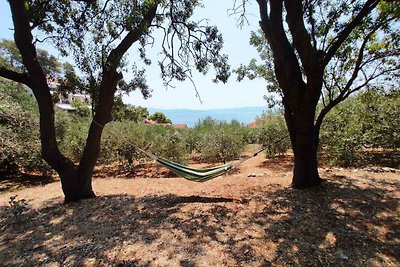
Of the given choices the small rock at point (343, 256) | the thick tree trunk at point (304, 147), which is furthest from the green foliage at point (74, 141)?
the small rock at point (343, 256)

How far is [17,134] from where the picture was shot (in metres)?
5.68

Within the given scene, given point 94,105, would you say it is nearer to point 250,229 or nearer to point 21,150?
point 250,229

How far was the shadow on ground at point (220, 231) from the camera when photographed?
1969 mm

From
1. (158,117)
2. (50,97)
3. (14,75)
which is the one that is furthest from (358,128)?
(158,117)

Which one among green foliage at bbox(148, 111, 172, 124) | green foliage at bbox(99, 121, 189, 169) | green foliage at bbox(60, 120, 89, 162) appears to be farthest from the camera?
green foliage at bbox(148, 111, 172, 124)

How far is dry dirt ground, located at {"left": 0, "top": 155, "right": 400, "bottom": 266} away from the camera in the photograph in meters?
1.97

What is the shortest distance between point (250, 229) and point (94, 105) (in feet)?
8.99

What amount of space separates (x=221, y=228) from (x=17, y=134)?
5.35 meters

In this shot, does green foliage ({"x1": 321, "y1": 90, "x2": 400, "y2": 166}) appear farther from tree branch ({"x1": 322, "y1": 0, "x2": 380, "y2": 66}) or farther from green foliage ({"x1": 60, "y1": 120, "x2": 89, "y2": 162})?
green foliage ({"x1": 60, "y1": 120, "x2": 89, "y2": 162})

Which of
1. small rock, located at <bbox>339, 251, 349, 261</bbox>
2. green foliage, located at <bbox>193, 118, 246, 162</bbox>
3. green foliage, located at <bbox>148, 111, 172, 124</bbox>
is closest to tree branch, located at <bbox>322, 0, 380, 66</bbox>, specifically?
small rock, located at <bbox>339, 251, 349, 261</bbox>

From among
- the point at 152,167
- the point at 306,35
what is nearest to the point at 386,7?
the point at 306,35

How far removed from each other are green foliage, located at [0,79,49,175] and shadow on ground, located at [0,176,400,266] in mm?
2443

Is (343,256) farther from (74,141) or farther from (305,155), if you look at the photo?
(74,141)

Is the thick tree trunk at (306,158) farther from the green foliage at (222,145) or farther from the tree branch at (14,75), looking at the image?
the green foliage at (222,145)
